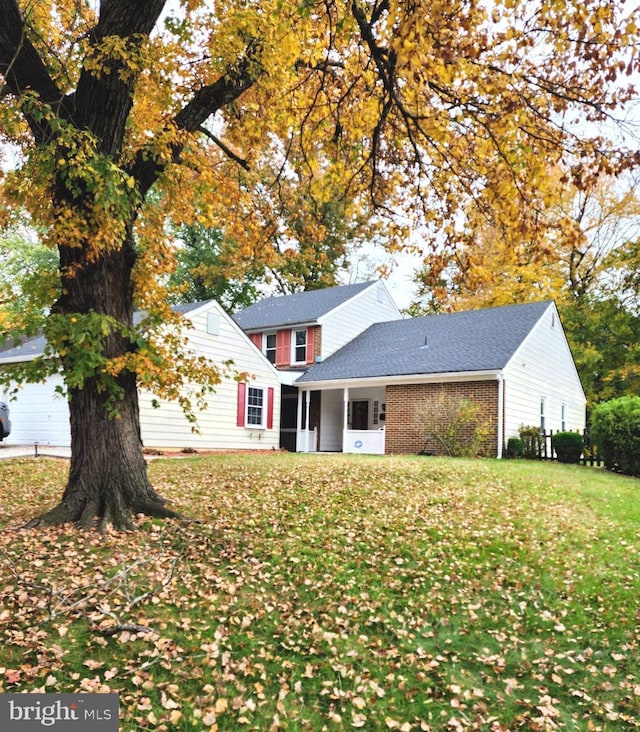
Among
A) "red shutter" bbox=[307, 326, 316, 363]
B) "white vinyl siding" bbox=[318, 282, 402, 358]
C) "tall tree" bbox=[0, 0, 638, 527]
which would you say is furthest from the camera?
"white vinyl siding" bbox=[318, 282, 402, 358]

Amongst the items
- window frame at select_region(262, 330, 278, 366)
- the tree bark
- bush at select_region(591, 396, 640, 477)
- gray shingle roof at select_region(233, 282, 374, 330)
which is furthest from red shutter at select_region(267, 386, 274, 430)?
the tree bark

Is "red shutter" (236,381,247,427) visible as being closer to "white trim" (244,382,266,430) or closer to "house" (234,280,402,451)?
"white trim" (244,382,266,430)

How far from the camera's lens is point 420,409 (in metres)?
16.4

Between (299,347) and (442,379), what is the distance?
275 inches

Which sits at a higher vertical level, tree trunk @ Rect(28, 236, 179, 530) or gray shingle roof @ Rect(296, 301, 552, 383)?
gray shingle roof @ Rect(296, 301, 552, 383)

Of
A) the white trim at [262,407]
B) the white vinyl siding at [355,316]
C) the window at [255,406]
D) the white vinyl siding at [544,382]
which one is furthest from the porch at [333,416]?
the white vinyl siding at [544,382]

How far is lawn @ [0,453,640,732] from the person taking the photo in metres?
3.49

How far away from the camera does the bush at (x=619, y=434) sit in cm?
1282


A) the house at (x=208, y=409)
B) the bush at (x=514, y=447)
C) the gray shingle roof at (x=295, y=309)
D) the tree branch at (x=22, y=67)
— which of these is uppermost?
the gray shingle roof at (x=295, y=309)

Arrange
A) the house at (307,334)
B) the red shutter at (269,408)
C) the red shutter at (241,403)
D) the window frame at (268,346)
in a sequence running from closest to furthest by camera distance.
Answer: the red shutter at (241,403)
the red shutter at (269,408)
the house at (307,334)
the window frame at (268,346)

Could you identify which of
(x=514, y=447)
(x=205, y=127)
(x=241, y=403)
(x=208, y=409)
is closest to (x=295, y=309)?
(x=241, y=403)

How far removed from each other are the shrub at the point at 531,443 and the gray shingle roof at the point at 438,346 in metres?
2.20

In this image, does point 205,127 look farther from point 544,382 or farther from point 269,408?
point 544,382

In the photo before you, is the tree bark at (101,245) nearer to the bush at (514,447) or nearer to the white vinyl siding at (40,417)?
the white vinyl siding at (40,417)
